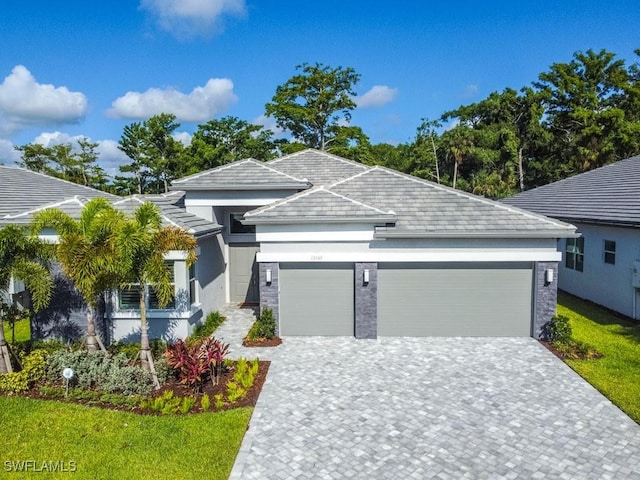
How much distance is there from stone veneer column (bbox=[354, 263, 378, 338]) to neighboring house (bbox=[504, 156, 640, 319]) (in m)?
8.66

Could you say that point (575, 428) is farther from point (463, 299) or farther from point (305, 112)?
point (305, 112)

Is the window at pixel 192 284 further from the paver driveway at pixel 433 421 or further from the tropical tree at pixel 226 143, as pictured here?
the tropical tree at pixel 226 143

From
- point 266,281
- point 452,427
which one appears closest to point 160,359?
point 266,281

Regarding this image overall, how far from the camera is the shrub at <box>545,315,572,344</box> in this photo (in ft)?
40.2

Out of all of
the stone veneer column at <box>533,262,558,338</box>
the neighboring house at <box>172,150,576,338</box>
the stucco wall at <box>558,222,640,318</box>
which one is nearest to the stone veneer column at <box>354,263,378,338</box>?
the neighboring house at <box>172,150,576,338</box>

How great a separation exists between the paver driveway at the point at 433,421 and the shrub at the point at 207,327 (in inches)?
107

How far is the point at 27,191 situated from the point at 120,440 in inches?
619

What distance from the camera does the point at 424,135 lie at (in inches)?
1992

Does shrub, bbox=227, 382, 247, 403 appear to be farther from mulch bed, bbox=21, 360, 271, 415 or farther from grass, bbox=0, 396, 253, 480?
grass, bbox=0, 396, 253, 480

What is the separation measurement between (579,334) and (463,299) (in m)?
3.74

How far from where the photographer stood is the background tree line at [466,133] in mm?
42125

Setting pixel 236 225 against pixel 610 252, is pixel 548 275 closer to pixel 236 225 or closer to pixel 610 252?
pixel 610 252

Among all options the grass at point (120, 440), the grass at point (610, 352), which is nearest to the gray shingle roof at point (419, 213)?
the grass at point (610, 352)

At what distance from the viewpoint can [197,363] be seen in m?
9.61
